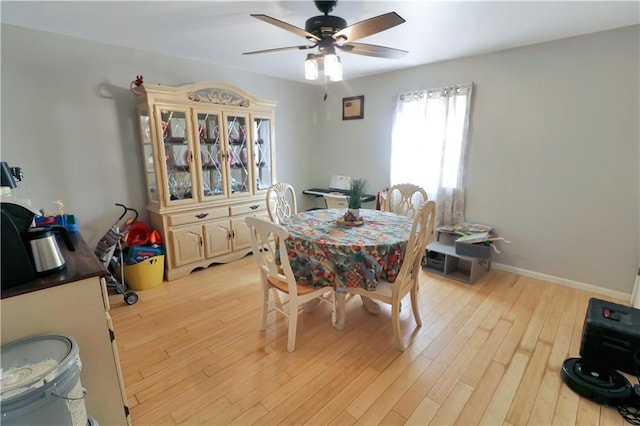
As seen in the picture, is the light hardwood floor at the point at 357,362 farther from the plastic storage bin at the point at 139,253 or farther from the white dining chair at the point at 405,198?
the white dining chair at the point at 405,198

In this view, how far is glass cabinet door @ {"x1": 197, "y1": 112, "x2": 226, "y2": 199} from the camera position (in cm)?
321

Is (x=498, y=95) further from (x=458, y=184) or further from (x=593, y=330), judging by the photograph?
(x=593, y=330)

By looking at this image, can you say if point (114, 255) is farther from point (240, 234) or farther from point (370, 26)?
point (370, 26)

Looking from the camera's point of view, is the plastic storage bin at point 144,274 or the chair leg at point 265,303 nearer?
the chair leg at point 265,303

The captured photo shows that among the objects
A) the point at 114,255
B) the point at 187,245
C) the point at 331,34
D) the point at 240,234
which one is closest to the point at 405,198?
the point at 331,34

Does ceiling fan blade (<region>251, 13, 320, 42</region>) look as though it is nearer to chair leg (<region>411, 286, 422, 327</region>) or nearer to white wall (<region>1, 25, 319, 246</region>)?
white wall (<region>1, 25, 319, 246</region>)

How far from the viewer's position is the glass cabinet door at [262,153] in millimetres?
3656

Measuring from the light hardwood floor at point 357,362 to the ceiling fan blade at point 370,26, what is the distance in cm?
206

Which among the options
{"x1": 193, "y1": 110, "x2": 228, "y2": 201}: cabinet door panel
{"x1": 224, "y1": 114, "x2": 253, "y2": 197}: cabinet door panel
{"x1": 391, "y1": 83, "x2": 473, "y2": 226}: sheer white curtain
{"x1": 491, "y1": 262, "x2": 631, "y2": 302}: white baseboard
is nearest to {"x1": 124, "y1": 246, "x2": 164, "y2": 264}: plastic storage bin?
{"x1": 193, "y1": 110, "x2": 228, "y2": 201}: cabinet door panel

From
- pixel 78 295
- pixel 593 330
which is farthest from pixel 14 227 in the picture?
pixel 593 330

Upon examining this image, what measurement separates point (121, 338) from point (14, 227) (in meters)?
1.41

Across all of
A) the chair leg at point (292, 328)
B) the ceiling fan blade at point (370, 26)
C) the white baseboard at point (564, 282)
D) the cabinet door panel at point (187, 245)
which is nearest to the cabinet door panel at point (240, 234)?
the cabinet door panel at point (187, 245)

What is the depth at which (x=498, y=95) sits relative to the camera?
10.2 ft

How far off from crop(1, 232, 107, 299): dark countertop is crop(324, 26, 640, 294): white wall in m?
3.51
